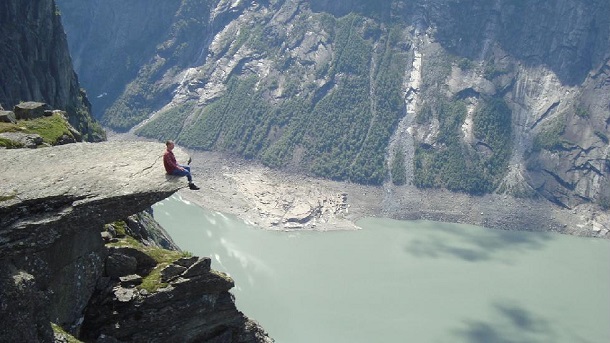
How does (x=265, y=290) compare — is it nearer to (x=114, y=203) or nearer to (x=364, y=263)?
(x=364, y=263)

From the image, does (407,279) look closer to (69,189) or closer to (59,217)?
(69,189)

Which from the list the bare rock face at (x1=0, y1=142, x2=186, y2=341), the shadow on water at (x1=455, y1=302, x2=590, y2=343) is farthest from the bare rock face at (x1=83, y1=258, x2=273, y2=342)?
the shadow on water at (x1=455, y1=302, x2=590, y2=343)

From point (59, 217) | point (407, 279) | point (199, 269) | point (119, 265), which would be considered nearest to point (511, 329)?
point (407, 279)

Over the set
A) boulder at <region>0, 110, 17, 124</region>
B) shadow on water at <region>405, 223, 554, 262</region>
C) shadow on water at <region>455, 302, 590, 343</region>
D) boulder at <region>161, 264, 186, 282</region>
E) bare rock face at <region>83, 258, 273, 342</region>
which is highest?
boulder at <region>0, 110, 17, 124</region>

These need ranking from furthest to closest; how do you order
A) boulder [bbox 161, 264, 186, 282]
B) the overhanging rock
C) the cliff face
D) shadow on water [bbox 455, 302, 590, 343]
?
shadow on water [bbox 455, 302, 590, 343] < the cliff face < boulder [bbox 161, 264, 186, 282] < the overhanging rock

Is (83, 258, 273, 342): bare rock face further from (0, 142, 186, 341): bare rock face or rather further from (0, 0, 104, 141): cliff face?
(0, 0, 104, 141): cliff face

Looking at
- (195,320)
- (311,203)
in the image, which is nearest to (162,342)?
(195,320)

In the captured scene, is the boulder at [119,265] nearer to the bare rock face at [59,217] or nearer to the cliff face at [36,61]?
the bare rock face at [59,217]
